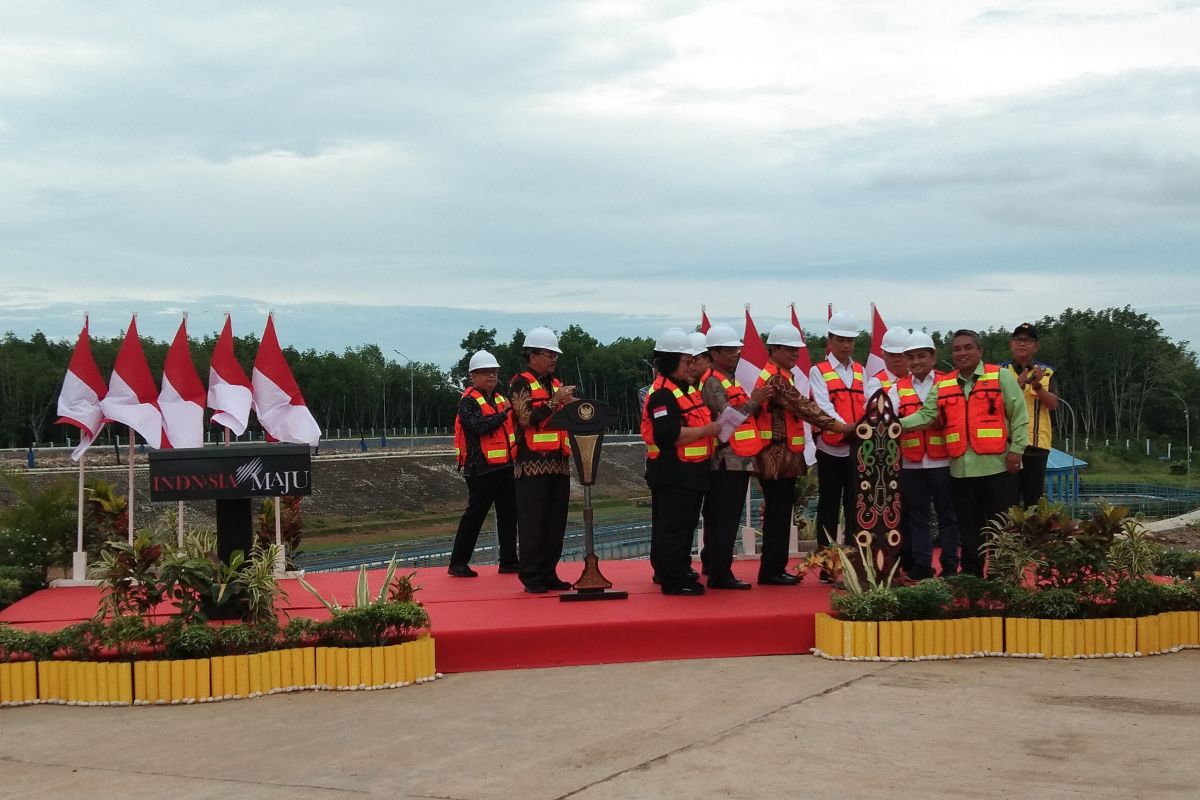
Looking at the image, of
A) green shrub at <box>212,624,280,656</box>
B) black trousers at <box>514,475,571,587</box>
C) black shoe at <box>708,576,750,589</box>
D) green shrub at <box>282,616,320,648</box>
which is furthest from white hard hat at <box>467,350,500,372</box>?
green shrub at <box>212,624,280,656</box>

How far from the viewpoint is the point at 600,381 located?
326 feet

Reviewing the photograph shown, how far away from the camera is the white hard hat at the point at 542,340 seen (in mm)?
8914

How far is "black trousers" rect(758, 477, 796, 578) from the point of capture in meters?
8.93

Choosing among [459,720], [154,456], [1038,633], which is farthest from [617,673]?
[154,456]

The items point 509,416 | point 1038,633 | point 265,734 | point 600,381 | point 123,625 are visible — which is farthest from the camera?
point 600,381

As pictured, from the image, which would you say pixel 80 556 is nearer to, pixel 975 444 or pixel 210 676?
pixel 210 676

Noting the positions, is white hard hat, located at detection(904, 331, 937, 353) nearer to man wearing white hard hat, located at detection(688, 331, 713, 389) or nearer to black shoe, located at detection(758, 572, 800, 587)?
man wearing white hard hat, located at detection(688, 331, 713, 389)

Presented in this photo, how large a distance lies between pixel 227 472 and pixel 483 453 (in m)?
2.40

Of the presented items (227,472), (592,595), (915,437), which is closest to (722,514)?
(592,595)

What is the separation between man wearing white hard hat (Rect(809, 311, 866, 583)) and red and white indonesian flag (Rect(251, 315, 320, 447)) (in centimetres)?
439

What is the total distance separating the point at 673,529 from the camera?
850cm

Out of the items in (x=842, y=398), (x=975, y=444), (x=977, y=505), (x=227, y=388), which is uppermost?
(x=227, y=388)

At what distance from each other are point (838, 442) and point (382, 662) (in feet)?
12.3

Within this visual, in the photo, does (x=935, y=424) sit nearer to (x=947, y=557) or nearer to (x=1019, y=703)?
(x=947, y=557)
